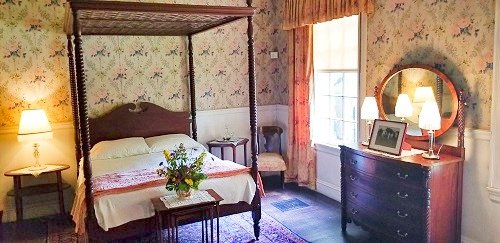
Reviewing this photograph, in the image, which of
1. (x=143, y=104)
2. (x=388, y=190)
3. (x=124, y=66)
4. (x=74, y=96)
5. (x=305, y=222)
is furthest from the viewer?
(x=143, y=104)

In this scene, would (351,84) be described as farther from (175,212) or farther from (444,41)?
(175,212)

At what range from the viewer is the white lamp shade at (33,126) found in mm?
4320

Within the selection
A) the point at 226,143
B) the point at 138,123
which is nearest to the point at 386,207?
the point at 226,143

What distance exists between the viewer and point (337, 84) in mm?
5059

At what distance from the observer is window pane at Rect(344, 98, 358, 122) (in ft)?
15.6

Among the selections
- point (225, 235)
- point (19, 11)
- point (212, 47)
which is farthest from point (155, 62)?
point (225, 235)

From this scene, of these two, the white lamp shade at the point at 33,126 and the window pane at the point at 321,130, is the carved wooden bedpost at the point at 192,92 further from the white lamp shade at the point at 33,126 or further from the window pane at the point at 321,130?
the white lamp shade at the point at 33,126

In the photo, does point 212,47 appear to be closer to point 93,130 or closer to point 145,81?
point 145,81

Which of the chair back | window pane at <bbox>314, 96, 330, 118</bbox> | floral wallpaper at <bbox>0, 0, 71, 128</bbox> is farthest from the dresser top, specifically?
floral wallpaper at <bbox>0, 0, 71, 128</bbox>

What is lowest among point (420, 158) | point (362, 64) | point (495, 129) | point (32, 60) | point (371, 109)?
point (420, 158)

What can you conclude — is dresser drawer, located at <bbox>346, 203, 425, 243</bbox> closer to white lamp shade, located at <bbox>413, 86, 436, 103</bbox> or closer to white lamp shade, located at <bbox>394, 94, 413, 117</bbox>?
white lamp shade, located at <bbox>394, 94, 413, 117</bbox>

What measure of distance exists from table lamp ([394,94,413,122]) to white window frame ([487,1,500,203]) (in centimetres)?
70

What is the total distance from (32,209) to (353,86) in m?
3.98

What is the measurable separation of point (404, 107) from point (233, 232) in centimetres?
203
